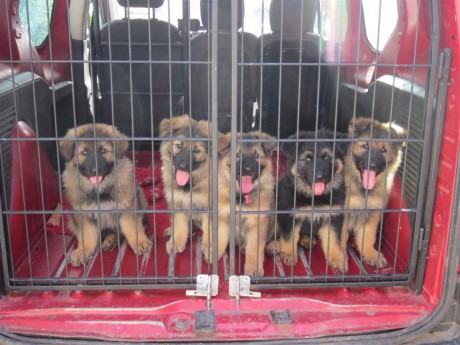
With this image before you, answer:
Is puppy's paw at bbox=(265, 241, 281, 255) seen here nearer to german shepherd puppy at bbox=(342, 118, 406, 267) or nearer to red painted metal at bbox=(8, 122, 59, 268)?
german shepherd puppy at bbox=(342, 118, 406, 267)

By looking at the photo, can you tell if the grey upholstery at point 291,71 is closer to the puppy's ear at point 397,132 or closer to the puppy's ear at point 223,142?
the puppy's ear at point 397,132

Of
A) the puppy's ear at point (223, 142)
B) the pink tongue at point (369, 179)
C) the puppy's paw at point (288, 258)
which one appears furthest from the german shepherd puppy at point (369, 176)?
the puppy's ear at point (223, 142)

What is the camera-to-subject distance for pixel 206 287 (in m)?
3.31

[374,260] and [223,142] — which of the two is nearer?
[223,142]

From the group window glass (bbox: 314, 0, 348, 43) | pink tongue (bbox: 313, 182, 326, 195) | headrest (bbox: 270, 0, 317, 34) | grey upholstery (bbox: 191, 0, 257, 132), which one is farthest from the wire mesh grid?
grey upholstery (bbox: 191, 0, 257, 132)

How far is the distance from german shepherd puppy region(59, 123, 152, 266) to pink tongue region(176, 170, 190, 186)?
0.35 m

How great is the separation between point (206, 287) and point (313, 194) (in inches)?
41.3

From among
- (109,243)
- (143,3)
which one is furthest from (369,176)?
(143,3)

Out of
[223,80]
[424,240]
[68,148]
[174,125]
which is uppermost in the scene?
[223,80]

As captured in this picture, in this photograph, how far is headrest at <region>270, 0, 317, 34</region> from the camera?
5312 mm

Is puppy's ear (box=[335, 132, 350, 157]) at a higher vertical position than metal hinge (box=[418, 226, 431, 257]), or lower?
higher

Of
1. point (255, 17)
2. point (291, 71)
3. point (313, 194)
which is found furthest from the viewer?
point (255, 17)

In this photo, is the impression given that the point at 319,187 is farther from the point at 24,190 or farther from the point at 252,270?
the point at 24,190

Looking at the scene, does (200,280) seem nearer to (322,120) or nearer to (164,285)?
(164,285)
